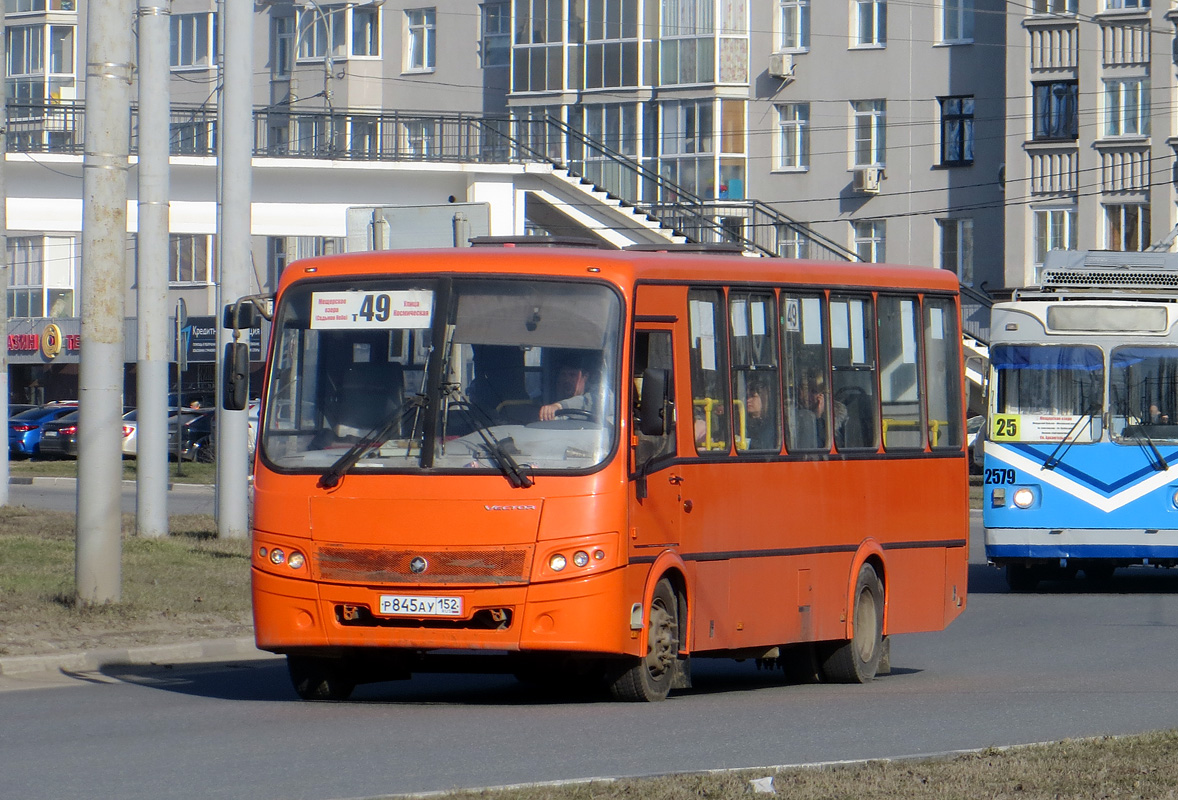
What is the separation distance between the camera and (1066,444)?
20.9m

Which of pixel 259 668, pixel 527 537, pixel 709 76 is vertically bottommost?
pixel 259 668

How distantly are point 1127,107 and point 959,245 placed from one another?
6.93m

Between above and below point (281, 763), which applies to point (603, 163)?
above

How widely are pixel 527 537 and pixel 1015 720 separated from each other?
2.65 meters

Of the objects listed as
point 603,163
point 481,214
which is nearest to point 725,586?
point 481,214

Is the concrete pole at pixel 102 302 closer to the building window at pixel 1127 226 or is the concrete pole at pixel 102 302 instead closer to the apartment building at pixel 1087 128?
the apartment building at pixel 1087 128

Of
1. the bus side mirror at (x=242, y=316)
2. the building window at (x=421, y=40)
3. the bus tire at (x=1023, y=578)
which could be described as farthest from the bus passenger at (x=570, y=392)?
the building window at (x=421, y=40)

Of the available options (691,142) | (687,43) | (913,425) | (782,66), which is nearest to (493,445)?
(913,425)

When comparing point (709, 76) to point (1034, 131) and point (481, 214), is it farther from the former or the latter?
point (481, 214)

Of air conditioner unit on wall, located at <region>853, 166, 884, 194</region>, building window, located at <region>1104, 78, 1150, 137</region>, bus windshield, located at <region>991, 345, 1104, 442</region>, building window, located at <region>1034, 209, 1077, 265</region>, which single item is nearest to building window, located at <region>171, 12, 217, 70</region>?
air conditioner unit on wall, located at <region>853, 166, 884, 194</region>

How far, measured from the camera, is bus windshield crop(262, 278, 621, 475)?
36.2ft

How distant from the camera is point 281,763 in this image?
29.2 feet

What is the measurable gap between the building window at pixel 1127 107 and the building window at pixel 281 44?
27490 mm

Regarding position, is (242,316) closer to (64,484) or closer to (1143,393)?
(1143,393)
